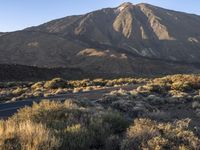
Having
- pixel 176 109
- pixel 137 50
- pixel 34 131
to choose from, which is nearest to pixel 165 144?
pixel 34 131

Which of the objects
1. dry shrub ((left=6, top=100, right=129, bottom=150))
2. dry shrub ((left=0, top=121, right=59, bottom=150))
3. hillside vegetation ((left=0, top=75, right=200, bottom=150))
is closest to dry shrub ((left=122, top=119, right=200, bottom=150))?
hillside vegetation ((left=0, top=75, right=200, bottom=150))

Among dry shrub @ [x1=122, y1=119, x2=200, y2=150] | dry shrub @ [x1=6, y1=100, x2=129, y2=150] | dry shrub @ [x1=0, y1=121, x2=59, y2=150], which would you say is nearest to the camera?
dry shrub @ [x1=0, y1=121, x2=59, y2=150]

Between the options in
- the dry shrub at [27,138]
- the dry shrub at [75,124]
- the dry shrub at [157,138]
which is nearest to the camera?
the dry shrub at [27,138]

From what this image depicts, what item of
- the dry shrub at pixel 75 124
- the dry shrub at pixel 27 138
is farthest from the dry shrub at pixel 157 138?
the dry shrub at pixel 27 138

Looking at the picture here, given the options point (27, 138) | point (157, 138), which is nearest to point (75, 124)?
point (27, 138)

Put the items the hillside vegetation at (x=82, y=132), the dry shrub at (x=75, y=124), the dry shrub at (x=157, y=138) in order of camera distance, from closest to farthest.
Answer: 1. the hillside vegetation at (x=82, y=132)
2. the dry shrub at (x=157, y=138)
3. the dry shrub at (x=75, y=124)

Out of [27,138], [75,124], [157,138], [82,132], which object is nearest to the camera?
[27,138]

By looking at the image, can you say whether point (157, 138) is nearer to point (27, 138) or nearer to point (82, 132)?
point (82, 132)

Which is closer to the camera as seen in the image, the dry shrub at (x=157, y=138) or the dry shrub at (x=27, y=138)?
the dry shrub at (x=27, y=138)

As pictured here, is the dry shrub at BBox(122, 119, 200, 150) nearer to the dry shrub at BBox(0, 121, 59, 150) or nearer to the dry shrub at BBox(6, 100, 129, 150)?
the dry shrub at BBox(6, 100, 129, 150)

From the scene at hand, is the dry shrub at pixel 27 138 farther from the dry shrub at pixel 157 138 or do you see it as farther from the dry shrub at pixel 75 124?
the dry shrub at pixel 157 138

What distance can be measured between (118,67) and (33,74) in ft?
172

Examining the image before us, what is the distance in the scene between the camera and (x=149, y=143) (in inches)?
376

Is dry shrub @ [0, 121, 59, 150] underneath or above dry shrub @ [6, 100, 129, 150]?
above
